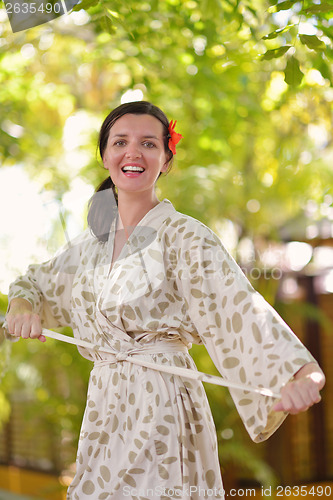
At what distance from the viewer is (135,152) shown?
1349 millimetres

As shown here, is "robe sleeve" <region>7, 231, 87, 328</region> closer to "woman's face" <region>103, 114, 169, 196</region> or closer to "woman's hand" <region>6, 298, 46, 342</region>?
"woman's hand" <region>6, 298, 46, 342</region>

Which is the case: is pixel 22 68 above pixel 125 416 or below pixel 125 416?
above

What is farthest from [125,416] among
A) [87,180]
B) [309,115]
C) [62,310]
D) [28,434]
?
[28,434]

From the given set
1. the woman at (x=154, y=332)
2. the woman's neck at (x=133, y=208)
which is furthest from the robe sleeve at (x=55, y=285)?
the woman's neck at (x=133, y=208)

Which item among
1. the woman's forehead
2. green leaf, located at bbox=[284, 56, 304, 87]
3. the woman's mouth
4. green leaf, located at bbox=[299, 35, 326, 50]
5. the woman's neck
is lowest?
the woman's neck

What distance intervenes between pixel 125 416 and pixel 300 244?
2858 millimetres

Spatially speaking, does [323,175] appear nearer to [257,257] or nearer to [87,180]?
[257,257]

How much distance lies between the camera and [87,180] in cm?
367

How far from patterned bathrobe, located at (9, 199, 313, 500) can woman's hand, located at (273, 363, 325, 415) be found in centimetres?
7

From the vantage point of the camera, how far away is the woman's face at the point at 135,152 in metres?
1.36

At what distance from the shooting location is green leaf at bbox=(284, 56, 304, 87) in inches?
61.7

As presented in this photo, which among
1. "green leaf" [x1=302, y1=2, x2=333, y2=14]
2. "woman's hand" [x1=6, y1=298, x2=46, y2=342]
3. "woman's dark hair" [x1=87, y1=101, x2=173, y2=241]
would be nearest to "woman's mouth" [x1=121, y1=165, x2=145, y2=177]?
"woman's dark hair" [x1=87, y1=101, x2=173, y2=241]

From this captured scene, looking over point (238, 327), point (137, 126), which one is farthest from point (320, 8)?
point (238, 327)

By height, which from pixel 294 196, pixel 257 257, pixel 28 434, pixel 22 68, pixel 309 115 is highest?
pixel 22 68
